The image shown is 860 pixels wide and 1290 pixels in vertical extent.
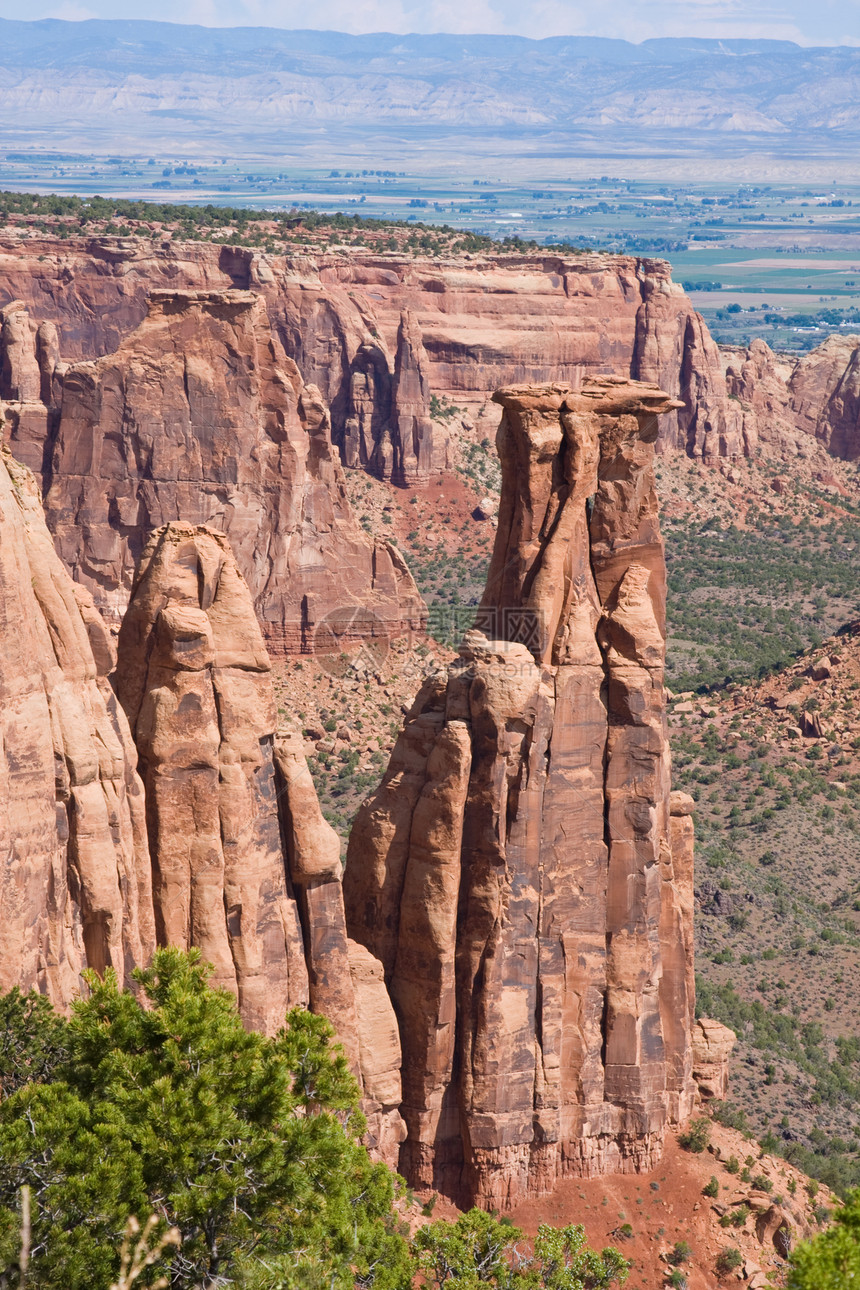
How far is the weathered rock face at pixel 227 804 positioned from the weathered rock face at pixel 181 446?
37.2 meters

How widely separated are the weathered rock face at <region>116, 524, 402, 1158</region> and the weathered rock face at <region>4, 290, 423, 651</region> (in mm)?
37155

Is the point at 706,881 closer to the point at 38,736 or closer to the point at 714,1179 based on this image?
the point at 714,1179

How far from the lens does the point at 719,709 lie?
293ft

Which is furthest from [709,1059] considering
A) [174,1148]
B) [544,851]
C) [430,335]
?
[430,335]

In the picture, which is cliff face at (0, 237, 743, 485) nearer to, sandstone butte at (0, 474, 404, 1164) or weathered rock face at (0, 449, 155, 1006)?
sandstone butte at (0, 474, 404, 1164)

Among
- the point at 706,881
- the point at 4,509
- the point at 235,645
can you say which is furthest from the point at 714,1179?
the point at 706,881

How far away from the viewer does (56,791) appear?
93.8 ft

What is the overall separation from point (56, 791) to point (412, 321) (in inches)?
3609

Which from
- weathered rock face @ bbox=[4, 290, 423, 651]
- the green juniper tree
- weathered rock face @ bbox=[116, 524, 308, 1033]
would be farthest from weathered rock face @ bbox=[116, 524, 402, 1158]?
weathered rock face @ bbox=[4, 290, 423, 651]

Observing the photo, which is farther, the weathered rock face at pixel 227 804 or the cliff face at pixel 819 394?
the cliff face at pixel 819 394

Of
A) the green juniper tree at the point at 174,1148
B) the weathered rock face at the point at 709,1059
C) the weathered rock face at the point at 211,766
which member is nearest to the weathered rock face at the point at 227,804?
the weathered rock face at the point at 211,766

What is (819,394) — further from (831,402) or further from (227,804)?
(227,804)

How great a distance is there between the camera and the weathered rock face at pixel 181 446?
7112 cm

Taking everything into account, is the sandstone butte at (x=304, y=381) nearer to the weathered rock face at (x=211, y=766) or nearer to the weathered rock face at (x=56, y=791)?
the weathered rock face at (x=211, y=766)
